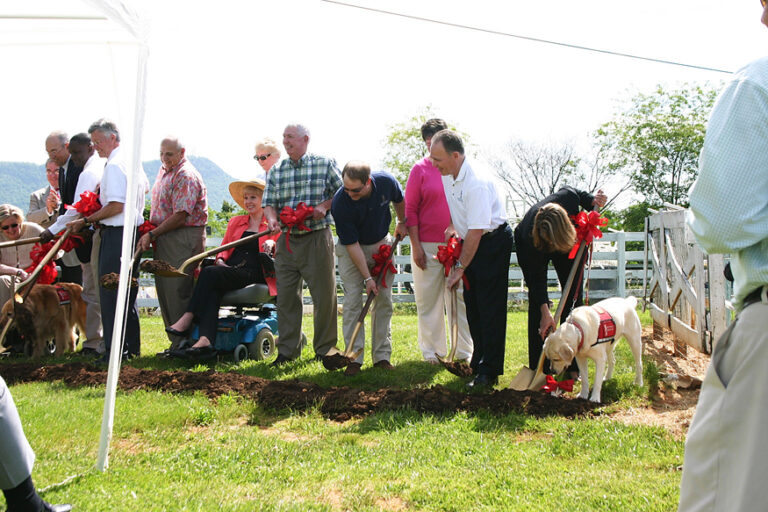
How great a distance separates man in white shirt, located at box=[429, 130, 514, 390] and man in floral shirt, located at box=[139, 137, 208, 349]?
10.2 feet

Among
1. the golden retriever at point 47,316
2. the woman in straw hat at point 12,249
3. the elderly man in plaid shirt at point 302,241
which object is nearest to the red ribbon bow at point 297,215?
the elderly man in plaid shirt at point 302,241

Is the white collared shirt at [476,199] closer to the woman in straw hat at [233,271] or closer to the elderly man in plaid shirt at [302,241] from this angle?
the elderly man in plaid shirt at [302,241]

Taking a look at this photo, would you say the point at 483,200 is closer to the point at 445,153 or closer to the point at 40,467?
the point at 445,153

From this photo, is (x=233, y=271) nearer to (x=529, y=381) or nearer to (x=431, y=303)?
(x=431, y=303)

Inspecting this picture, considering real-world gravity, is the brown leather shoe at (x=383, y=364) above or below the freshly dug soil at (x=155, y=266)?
below

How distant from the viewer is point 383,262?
667 centimetres

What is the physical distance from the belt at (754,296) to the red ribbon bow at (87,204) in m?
6.66

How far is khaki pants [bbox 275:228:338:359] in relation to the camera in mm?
7000

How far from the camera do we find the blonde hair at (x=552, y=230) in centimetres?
516

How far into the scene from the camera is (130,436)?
449cm

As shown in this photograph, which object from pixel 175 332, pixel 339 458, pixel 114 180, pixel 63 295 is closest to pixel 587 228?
pixel 339 458

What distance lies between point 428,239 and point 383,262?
63 cm

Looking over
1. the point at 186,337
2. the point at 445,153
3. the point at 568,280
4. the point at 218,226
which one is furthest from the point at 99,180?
the point at 218,226

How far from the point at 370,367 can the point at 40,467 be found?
136 inches
